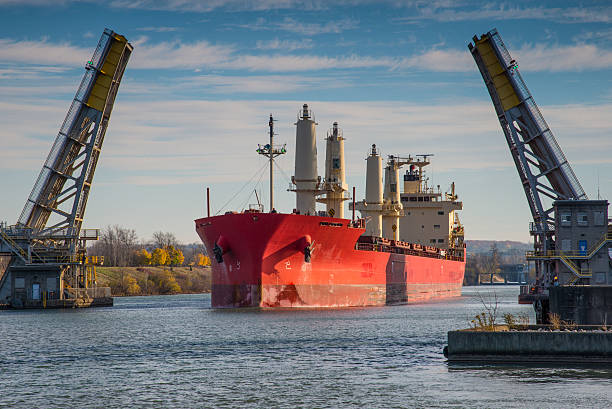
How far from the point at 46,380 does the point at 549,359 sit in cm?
1355

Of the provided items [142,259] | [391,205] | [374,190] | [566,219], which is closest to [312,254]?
[566,219]

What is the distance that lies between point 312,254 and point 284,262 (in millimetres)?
2049

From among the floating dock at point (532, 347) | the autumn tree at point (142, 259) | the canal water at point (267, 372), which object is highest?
the autumn tree at point (142, 259)

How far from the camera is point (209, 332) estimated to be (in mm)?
35250

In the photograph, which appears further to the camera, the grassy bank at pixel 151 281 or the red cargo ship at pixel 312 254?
the grassy bank at pixel 151 281

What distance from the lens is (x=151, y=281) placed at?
370ft

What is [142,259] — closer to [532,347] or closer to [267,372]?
[267,372]

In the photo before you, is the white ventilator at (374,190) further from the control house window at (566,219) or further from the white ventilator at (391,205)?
the control house window at (566,219)

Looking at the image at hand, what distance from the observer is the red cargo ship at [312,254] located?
45594 millimetres

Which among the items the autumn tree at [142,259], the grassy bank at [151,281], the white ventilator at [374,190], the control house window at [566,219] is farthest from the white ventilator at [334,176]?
the autumn tree at [142,259]

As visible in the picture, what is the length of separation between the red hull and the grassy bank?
5368 cm

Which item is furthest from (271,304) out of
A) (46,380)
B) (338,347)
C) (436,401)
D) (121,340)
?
(436,401)

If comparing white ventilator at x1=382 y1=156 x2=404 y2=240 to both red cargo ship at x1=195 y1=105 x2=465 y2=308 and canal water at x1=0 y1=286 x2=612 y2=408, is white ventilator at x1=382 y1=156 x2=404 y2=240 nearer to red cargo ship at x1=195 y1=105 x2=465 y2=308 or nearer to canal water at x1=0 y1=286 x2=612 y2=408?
red cargo ship at x1=195 y1=105 x2=465 y2=308

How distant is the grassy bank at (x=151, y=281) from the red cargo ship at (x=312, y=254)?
142 feet
